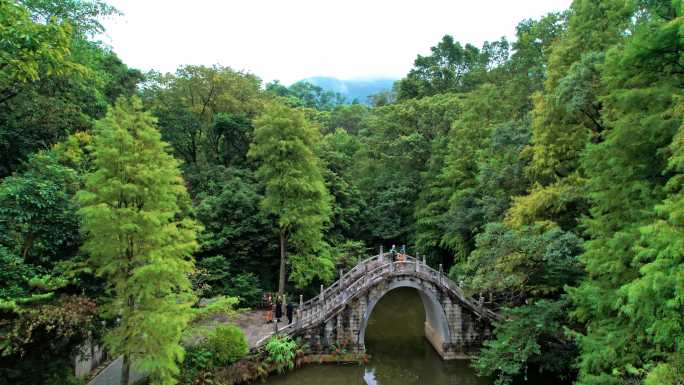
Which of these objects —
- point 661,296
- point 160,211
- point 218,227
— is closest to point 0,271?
point 160,211

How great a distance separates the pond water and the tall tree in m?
4.89

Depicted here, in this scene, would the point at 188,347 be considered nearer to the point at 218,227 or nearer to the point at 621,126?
the point at 218,227

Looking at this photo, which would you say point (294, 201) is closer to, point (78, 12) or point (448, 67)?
point (78, 12)

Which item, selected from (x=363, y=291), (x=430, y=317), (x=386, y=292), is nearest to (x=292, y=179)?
(x=363, y=291)

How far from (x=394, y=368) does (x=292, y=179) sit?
34.1 ft

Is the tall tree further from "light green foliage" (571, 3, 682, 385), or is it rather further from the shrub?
"light green foliage" (571, 3, 682, 385)

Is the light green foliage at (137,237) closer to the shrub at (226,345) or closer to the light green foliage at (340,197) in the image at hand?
the shrub at (226,345)

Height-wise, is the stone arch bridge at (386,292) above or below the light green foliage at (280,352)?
above

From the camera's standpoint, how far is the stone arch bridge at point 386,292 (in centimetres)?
2000

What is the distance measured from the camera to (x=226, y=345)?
16641mm

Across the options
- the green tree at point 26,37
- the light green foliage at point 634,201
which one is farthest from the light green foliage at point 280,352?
the green tree at point 26,37

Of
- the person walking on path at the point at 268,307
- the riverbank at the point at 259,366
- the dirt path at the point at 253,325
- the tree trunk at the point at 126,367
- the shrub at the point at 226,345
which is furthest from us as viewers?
the person walking on path at the point at 268,307

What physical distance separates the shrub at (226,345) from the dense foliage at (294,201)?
0.10 m

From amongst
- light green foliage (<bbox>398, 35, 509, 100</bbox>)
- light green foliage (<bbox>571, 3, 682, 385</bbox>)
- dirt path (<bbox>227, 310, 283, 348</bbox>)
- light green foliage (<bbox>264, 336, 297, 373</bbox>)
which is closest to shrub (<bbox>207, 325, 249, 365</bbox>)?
dirt path (<bbox>227, 310, 283, 348</bbox>)
